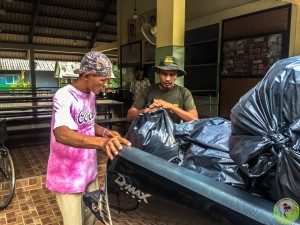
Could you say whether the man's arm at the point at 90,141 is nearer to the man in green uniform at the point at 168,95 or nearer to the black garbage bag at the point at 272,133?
the black garbage bag at the point at 272,133

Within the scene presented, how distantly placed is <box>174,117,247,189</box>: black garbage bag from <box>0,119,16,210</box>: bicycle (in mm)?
2424

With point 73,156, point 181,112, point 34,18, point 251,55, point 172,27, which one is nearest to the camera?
point 73,156

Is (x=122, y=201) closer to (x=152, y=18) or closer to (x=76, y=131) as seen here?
(x=76, y=131)

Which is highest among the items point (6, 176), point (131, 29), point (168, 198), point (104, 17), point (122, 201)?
point (104, 17)

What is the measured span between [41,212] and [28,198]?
373 millimetres

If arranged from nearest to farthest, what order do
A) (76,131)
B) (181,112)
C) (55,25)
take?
(76,131)
(181,112)
(55,25)

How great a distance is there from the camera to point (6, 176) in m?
3.27

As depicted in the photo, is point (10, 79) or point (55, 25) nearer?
point (55, 25)

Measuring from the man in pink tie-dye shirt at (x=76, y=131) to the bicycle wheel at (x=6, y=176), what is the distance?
169 cm

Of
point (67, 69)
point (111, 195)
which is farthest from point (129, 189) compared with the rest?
point (67, 69)

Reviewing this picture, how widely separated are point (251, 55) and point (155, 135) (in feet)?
15.5

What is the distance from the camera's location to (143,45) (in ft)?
31.3

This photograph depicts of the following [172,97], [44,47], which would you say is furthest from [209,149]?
[44,47]

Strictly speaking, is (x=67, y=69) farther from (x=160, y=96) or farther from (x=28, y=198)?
(x=160, y=96)
